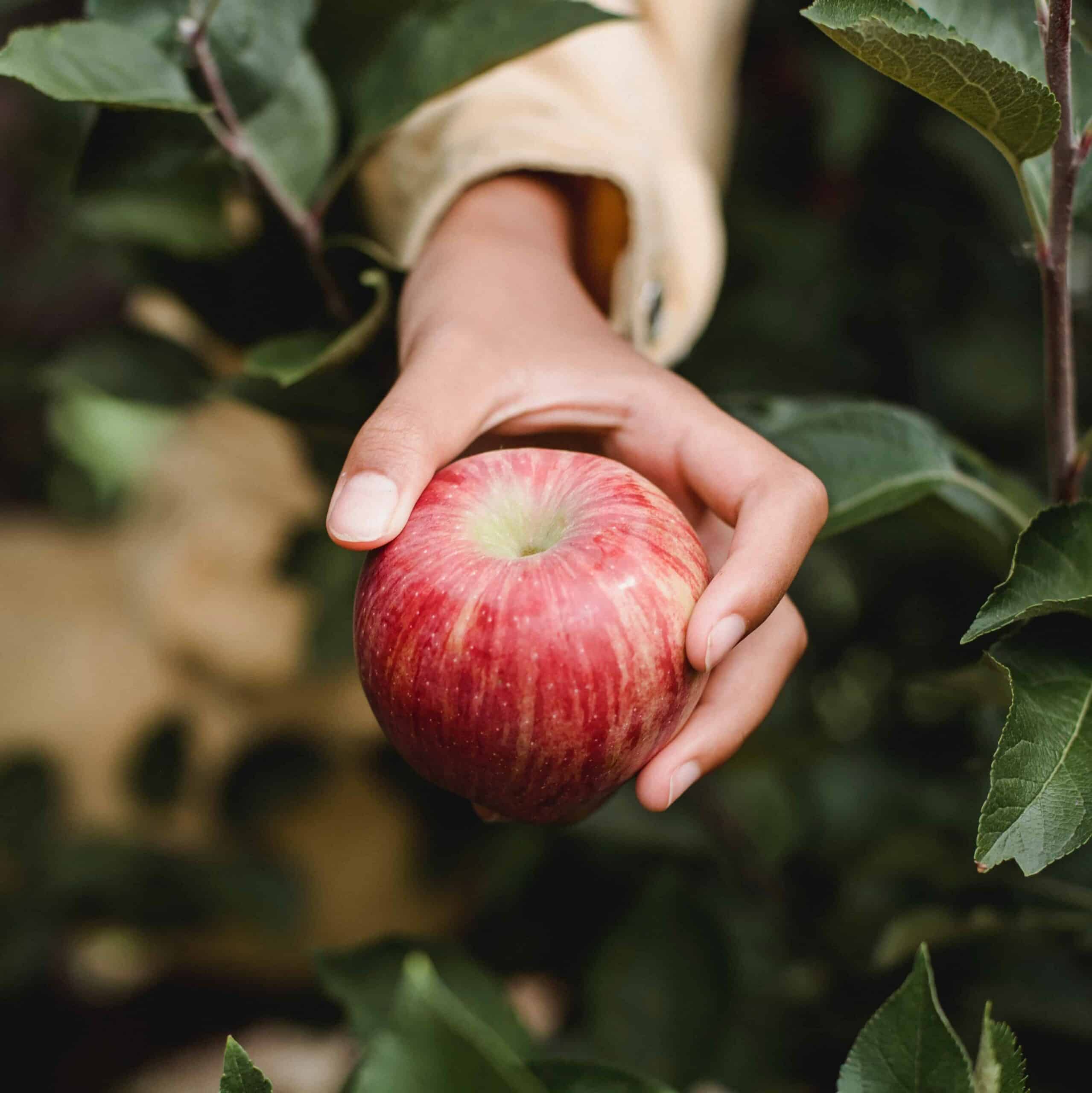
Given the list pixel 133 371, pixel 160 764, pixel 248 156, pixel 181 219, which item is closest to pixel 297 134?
pixel 248 156

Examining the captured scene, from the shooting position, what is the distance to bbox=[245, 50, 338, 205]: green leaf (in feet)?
2.38

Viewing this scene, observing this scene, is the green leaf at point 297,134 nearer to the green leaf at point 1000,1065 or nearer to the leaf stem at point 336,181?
the leaf stem at point 336,181

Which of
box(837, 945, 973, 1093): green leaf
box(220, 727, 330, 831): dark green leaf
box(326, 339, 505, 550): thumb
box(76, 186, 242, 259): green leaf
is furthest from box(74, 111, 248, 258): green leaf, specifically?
box(220, 727, 330, 831): dark green leaf

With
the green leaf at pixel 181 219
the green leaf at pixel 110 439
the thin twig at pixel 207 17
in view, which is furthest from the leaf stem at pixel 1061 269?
the green leaf at pixel 110 439

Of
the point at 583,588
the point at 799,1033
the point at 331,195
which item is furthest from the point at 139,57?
the point at 799,1033

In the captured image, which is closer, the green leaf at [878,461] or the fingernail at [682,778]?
the fingernail at [682,778]

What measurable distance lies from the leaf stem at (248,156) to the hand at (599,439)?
0.08 meters

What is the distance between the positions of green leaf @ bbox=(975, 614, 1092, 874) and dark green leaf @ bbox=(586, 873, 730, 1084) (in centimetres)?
46

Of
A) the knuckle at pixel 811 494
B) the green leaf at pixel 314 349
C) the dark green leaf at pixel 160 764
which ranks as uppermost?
the knuckle at pixel 811 494

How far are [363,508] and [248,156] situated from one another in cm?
32

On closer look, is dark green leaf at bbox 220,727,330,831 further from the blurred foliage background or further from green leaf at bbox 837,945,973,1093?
green leaf at bbox 837,945,973,1093

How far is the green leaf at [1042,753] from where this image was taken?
1.50 feet

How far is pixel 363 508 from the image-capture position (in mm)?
524

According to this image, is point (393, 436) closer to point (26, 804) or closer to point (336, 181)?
point (336, 181)
